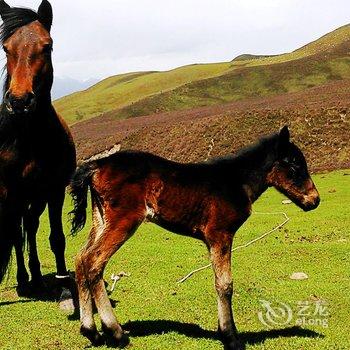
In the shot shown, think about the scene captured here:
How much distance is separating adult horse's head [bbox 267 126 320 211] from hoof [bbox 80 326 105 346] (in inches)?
149

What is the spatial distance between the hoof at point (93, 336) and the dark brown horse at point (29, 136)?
9.13 feet

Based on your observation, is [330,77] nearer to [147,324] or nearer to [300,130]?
[300,130]

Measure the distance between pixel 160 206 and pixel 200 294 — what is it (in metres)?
4.10

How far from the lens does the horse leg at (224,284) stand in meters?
7.54

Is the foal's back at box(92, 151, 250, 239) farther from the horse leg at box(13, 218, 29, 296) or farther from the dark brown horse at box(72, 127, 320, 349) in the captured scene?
the horse leg at box(13, 218, 29, 296)

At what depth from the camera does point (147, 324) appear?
9.20m

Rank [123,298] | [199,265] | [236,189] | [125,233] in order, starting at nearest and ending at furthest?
[125,233] → [236,189] → [123,298] → [199,265]

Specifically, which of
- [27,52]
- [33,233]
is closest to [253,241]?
[33,233]

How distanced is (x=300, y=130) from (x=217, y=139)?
25.2 ft

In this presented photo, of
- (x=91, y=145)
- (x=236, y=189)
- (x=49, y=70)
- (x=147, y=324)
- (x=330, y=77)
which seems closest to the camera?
(x=236, y=189)

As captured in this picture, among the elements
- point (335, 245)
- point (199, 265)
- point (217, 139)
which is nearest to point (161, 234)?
point (199, 265)

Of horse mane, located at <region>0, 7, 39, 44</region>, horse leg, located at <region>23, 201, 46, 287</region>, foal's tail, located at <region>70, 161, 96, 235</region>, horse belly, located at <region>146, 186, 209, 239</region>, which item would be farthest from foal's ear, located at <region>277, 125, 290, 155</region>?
horse leg, located at <region>23, 201, 46, 287</region>

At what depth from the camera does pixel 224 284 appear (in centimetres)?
758

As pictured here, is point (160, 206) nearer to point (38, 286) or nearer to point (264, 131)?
point (38, 286)
